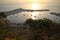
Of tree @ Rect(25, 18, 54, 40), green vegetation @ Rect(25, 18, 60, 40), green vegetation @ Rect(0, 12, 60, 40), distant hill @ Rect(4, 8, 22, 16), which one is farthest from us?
distant hill @ Rect(4, 8, 22, 16)

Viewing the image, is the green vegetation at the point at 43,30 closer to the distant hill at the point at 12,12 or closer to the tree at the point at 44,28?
the tree at the point at 44,28

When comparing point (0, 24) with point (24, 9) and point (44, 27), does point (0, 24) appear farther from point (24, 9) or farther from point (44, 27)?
point (24, 9)

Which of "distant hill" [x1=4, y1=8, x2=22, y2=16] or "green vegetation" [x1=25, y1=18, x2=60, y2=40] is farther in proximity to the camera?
"distant hill" [x1=4, y1=8, x2=22, y2=16]

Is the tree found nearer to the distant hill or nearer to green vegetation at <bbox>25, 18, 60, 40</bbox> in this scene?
green vegetation at <bbox>25, 18, 60, 40</bbox>

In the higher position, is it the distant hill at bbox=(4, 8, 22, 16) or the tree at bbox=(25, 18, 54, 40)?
the tree at bbox=(25, 18, 54, 40)

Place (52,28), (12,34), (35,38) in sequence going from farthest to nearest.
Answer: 1. (52,28)
2. (12,34)
3. (35,38)

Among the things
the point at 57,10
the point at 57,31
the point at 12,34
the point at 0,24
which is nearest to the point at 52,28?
the point at 57,31

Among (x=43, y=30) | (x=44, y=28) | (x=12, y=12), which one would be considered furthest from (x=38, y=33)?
(x=12, y=12)

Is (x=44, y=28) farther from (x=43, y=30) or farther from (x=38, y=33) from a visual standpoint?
(x=38, y=33)

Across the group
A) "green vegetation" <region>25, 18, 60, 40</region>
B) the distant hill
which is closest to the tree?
"green vegetation" <region>25, 18, 60, 40</region>

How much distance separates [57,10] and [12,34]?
5.87 metres

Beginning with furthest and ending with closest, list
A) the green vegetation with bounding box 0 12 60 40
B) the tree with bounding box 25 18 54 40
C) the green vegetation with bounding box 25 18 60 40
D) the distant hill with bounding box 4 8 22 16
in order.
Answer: the distant hill with bounding box 4 8 22 16 < the tree with bounding box 25 18 54 40 < the green vegetation with bounding box 25 18 60 40 < the green vegetation with bounding box 0 12 60 40

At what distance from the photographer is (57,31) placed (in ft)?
23.4

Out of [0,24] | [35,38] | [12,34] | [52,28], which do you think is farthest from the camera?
[0,24]
